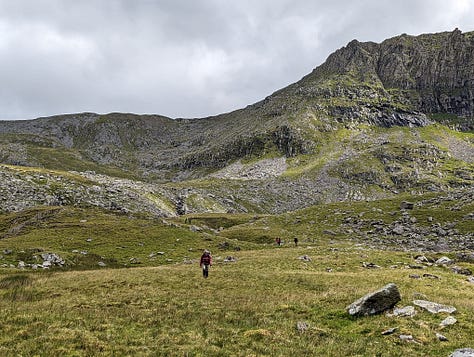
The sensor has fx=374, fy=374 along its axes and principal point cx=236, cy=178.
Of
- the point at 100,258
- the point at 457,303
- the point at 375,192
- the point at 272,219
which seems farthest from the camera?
the point at 375,192

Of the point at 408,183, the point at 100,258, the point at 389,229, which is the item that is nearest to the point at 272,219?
the point at 389,229

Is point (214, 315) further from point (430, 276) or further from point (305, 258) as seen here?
point (305, 258)

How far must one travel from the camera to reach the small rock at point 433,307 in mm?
22500

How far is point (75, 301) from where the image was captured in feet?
93.4

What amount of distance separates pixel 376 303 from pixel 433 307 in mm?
3734

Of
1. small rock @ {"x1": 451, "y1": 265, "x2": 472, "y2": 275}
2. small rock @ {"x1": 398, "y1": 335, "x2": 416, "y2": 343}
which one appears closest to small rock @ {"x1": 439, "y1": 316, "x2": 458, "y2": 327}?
small rock @ {"x1": 398, "y1": 335, "x2": 416, "y2": 343}

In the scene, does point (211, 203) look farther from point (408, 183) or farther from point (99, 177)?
point (408, 183)

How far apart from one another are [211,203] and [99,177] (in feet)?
146

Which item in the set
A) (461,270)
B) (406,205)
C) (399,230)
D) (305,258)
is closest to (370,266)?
(305,258)

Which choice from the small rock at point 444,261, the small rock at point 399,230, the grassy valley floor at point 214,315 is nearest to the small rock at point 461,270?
the grassy valley floor at point 214,315

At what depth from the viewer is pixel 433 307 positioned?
23.2m

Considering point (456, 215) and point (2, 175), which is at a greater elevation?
point (2, 175)

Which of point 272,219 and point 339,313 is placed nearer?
point 339,313

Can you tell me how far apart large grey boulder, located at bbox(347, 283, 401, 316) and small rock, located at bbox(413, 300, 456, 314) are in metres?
1.52
